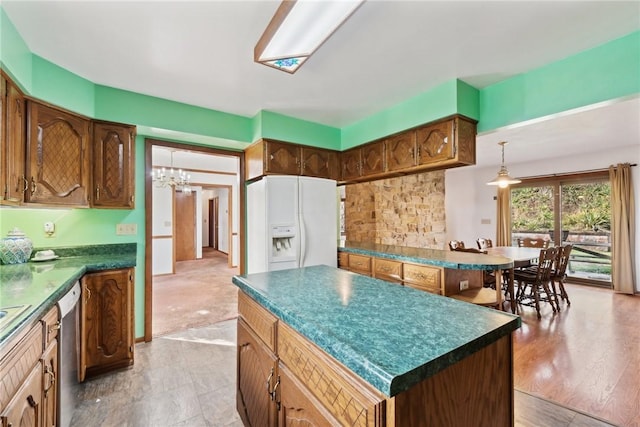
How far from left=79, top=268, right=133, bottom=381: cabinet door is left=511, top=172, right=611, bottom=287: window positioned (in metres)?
7.12

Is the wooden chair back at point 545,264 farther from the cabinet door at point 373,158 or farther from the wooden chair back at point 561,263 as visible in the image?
the cabinet door at point 373,158

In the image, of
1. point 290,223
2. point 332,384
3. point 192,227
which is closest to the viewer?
point 332,384

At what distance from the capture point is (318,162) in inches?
138

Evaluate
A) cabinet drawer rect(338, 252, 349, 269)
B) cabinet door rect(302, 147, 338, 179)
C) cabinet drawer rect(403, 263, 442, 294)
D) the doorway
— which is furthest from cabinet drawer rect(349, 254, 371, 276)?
the doorway

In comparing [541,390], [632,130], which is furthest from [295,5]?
[632,130]

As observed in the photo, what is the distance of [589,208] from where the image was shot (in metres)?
5.25

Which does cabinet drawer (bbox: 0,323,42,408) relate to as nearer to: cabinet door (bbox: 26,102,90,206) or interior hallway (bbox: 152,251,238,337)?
cabinet door (bbox: 26,102,90,206)

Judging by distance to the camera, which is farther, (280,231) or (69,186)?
(280,231)

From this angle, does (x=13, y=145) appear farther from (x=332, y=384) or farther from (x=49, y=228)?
(x=332, y=384)

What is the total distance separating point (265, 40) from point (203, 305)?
3.56 m

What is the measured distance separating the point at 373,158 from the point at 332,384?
276 cm

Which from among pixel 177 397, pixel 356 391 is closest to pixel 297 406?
pixel 356 391

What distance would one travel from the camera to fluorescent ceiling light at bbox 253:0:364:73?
53.6 inches

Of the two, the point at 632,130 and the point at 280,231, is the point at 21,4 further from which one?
the point at 632,130
